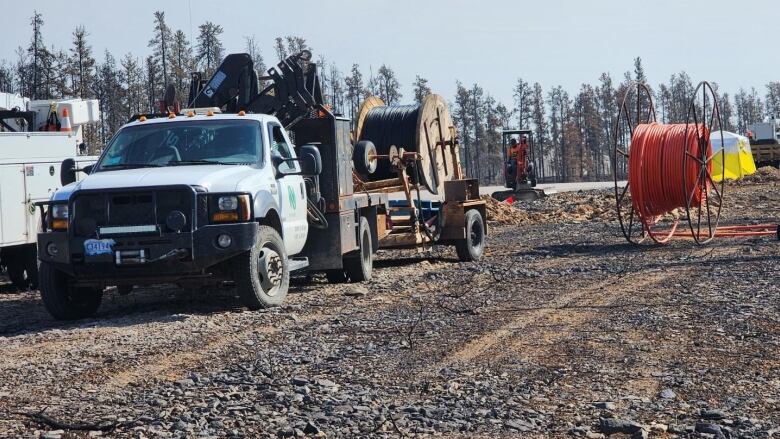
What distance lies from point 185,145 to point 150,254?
1711mm

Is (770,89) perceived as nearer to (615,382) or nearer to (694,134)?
(694,134)

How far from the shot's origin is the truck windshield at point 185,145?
11000mm

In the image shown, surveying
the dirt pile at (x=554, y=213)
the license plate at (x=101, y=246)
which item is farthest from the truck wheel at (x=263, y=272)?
the dirt pile at (x=554, y=213)

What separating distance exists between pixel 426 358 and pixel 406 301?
12.5ft

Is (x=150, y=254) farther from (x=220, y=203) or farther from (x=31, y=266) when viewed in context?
(x=31, y=266)

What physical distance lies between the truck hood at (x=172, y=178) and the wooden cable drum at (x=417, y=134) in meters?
6.28

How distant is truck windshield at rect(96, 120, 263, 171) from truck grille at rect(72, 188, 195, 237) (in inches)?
38.7

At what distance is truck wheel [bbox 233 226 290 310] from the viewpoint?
10.3 metres

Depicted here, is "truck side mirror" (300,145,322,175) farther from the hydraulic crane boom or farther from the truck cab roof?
the hydraulic crane boom

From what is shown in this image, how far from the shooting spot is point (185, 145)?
11.1m

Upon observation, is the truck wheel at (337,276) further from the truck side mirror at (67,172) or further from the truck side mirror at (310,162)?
the truck side mirror at (67,172)

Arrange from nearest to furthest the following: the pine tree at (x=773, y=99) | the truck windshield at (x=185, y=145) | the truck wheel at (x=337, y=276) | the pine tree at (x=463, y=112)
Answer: the truck windshield at (x=185, y=145)
the truck wheel at (x=337, y=276)
the pine tree at (x=463, y=112)
the pine tree at (x=773, y=99)

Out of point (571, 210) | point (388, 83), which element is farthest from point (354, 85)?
point (571, 210)

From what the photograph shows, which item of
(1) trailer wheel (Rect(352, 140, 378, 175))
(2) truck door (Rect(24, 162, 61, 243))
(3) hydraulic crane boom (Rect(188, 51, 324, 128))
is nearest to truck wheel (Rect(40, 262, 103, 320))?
(3) hydraulic crane boom (Rect(188, 51, 324, 128))
